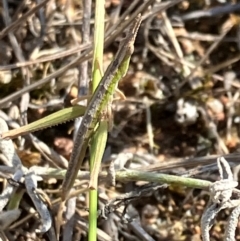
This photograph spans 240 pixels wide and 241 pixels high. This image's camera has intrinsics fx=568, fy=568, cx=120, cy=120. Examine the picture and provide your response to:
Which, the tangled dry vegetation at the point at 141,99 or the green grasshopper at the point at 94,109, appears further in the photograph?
the tangled dry vegetation at the point at 141,99

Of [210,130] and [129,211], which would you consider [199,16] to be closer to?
[210,130]

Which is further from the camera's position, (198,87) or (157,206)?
(198,87)

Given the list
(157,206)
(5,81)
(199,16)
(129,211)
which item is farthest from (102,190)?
(199,16)

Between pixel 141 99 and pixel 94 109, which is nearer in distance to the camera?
pixel 94 109

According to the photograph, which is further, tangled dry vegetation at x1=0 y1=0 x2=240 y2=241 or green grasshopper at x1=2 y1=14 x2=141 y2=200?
tangled dry vegetation at x1=0 y1=0 x2=240 y2=241
